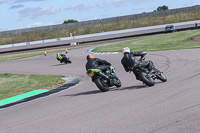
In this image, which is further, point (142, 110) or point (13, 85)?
point (13, 85)

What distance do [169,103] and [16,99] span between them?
283 inches

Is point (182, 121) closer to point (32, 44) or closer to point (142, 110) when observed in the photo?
point (142, 110)

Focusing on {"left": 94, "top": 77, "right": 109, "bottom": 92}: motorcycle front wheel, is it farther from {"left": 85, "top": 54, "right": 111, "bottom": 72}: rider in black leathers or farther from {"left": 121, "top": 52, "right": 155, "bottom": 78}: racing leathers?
{"left": 121, "top": 52, "right": 155, "bottom": 78}: racing leathers

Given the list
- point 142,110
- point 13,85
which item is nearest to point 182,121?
point 142,110

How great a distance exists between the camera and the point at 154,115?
7090 mm

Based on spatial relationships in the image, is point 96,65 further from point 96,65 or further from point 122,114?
point 122,114

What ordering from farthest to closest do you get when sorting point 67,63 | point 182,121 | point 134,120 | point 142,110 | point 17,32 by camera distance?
point 17,32
point 67,63
point 142,110
point 134,120
point 182,121

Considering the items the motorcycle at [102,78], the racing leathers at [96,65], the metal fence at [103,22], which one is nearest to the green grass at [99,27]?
the metal fence at [103,22]

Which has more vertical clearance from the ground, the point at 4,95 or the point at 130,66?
the point at 130,66

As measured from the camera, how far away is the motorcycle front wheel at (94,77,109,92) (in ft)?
37.8

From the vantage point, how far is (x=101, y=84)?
11.6 m

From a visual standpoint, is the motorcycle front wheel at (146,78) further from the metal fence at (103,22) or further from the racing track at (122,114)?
the metal fence at (103,22)

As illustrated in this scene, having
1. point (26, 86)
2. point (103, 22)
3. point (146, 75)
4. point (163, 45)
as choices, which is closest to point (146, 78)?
point (146, 75)

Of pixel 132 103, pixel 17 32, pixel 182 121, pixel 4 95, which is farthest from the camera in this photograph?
pixel 17 32
